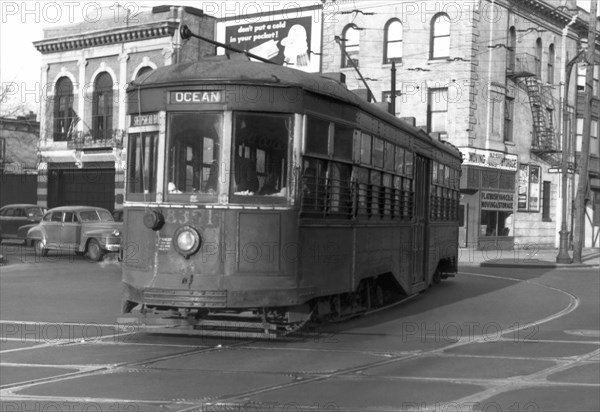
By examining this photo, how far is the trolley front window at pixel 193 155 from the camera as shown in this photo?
10008mm

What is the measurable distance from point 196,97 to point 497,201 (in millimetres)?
30698

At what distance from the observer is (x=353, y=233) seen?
1158 centimetres

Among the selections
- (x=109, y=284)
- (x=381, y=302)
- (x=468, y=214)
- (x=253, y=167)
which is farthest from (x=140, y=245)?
(x=468, y=214)

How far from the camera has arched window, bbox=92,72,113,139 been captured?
133 feet

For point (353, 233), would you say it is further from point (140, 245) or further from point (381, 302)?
point (381, 302)

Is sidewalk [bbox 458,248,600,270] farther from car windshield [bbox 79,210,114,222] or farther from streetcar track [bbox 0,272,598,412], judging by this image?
streetcar track [bbox 0,272,598,412]

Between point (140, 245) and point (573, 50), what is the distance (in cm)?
3768

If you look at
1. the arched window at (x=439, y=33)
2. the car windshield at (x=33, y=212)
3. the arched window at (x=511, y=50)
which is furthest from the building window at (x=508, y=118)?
the car windshield at (x=33, y=212)

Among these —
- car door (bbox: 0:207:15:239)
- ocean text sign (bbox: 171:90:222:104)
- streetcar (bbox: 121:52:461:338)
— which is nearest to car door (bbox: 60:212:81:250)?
car door (bbox: 0:207:15:239)

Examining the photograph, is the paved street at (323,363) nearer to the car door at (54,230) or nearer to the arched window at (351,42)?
the car door at (54,230)

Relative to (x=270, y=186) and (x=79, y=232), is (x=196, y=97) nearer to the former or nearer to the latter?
(x=270, y=186)

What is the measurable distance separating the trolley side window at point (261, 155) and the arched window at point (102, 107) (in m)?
31.3

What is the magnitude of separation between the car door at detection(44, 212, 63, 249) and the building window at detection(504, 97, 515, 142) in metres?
20.6

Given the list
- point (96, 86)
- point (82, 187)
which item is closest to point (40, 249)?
point (82, 187)
